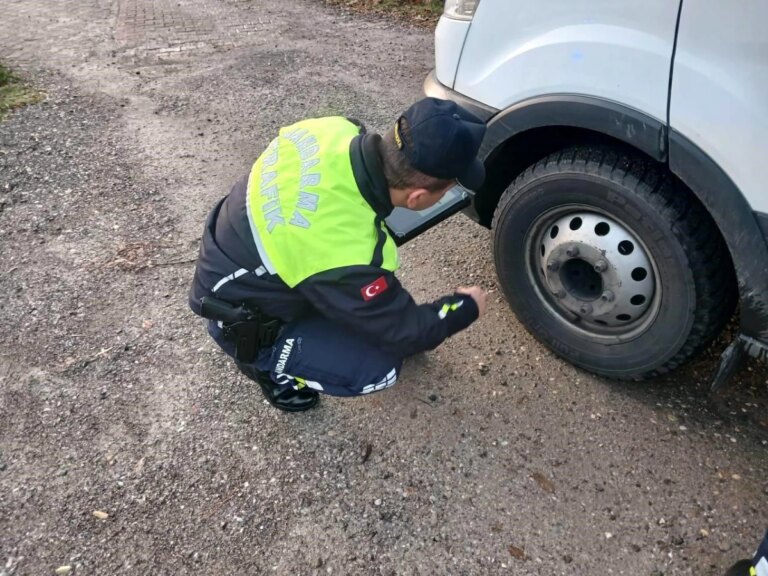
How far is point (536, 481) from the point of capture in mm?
2420

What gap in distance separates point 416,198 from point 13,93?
499 centimetres

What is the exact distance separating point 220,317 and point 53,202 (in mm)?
2347

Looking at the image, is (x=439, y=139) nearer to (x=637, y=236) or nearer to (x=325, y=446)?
(x=637, y=236)

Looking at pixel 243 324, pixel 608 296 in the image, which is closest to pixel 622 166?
pixel 608 296

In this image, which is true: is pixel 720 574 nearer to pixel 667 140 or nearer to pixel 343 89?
pixel 667 140

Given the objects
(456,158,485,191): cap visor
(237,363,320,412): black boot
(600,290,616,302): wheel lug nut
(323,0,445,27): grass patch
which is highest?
(456,158,485,191): cap visor

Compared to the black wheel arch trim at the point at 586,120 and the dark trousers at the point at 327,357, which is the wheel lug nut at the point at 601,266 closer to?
the black wheel arch trim at the point at 586,120

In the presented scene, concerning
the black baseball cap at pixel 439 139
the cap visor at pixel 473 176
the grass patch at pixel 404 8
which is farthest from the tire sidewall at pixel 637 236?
the grass patch at pixel 404 8

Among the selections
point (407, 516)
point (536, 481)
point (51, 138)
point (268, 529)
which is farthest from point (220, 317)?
point (51, 138)

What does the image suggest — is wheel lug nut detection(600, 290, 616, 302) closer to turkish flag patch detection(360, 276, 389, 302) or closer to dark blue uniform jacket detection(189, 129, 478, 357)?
dark blue uniform jacket detection(189, 129, 478, 357)

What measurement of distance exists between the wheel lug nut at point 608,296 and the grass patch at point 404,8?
18.7 ft

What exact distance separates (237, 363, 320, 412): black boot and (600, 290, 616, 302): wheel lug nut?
1.24 meters

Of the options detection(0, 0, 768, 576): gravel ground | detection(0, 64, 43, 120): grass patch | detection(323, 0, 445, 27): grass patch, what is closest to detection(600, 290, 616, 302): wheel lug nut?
detection(0, 0, 768, 576): gravel ground

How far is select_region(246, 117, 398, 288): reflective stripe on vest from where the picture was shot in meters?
2.00
